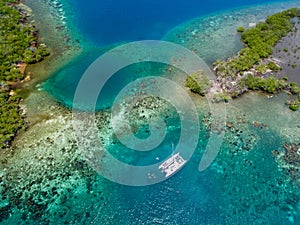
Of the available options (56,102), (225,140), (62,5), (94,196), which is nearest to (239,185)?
(225,140)

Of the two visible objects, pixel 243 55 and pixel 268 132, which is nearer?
pixel 268 132

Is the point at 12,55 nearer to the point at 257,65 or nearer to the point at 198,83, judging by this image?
the point at 198,83

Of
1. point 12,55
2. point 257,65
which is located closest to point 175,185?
point 257,65

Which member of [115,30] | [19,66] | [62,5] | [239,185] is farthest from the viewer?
[62,5]

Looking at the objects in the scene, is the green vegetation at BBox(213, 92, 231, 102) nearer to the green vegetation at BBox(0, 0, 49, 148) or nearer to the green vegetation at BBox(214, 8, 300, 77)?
the green vegetation at BBox(214, 8, 300, 77)

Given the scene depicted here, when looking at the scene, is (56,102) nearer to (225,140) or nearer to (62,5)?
(225,140)

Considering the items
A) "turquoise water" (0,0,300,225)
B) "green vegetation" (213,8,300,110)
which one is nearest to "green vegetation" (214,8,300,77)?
"green vegetation" (213,8,300,110)

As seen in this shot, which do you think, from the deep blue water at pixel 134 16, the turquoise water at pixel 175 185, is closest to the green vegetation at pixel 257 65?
the turquoise water at pixel 175 185
